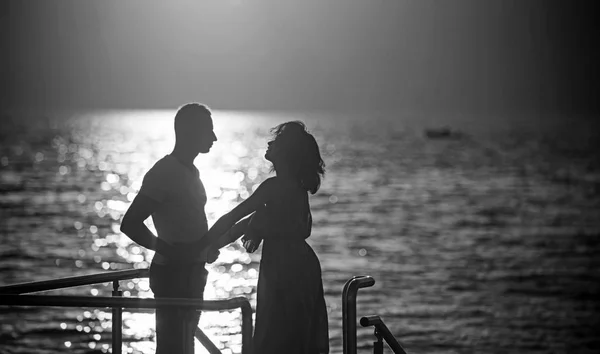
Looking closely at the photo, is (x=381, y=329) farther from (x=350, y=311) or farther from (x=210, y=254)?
(x=210, y=254)

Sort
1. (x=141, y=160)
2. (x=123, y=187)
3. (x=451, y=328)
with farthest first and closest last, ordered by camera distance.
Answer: (x=141, y=160) → (x=123, y=187) → (x=451, y=328)

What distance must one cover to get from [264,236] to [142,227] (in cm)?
73

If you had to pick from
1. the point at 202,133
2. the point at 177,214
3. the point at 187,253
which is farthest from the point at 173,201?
the point at 202,133

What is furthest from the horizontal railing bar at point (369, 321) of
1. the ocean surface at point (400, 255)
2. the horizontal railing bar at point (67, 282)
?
the ocean surface at point (400, 255)

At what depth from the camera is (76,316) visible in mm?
21891

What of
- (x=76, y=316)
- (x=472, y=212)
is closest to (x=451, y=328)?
(x=76, y=316)

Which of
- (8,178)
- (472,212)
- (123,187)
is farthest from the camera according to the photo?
(8,178)

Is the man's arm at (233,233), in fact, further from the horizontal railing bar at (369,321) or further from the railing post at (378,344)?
the railing post at (378,344)

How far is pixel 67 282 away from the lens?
5312 millimetres

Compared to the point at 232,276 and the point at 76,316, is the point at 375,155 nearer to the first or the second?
the point at 232,276

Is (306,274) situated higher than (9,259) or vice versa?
(306,274)

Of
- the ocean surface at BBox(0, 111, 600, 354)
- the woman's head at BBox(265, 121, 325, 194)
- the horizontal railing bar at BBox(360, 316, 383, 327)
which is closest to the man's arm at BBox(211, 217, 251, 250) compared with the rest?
the woman's head at BBox(265, 121, 325, 194)

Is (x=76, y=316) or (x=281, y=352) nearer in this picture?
(x=281, y=352)

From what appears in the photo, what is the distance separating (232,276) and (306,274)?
76.8 feet
